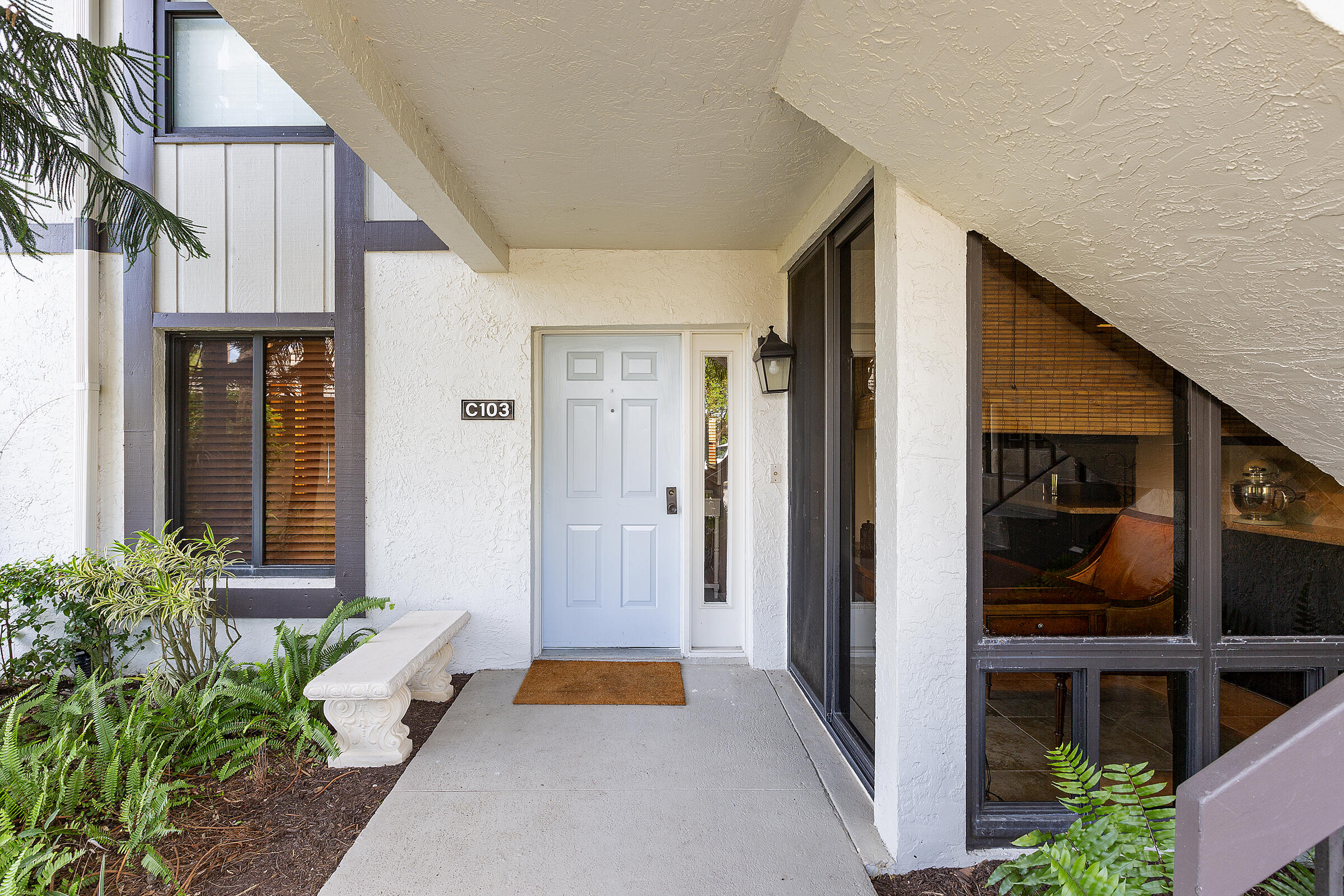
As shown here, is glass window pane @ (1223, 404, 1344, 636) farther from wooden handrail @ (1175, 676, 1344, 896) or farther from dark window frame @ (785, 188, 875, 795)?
wooden handrail @ (1175, 676, 1344, 896)

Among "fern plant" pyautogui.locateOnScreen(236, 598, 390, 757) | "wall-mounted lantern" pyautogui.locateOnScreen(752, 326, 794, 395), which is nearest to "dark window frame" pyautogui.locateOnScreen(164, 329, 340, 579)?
"fern plant" pyautogui.locateOnScreen(236, 598, 390, 757)

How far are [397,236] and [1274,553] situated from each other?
4.12m

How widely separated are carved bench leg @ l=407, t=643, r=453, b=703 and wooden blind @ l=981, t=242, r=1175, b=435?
2805 mm

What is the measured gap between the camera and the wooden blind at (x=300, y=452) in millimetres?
3623

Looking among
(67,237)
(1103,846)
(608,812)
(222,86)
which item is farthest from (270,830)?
(222,86)

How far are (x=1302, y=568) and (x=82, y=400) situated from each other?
17.8 feet

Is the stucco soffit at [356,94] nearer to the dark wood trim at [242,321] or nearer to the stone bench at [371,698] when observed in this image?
the dark wood trim at [242,321]

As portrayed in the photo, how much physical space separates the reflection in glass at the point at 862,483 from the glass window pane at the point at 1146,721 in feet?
2.49

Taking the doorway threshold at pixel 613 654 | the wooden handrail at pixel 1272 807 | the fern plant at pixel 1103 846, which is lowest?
the doorway threshold at pixel 613 654

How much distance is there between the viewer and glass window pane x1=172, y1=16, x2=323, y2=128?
11.6 ft

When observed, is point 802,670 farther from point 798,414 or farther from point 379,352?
point 379,352

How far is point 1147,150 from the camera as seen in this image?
4.10 feet

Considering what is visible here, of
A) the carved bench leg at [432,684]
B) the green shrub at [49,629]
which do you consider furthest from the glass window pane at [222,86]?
the carved bench leg at [432,684]

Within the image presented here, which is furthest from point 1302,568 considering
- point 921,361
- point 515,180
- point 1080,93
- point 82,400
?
point 82,400
